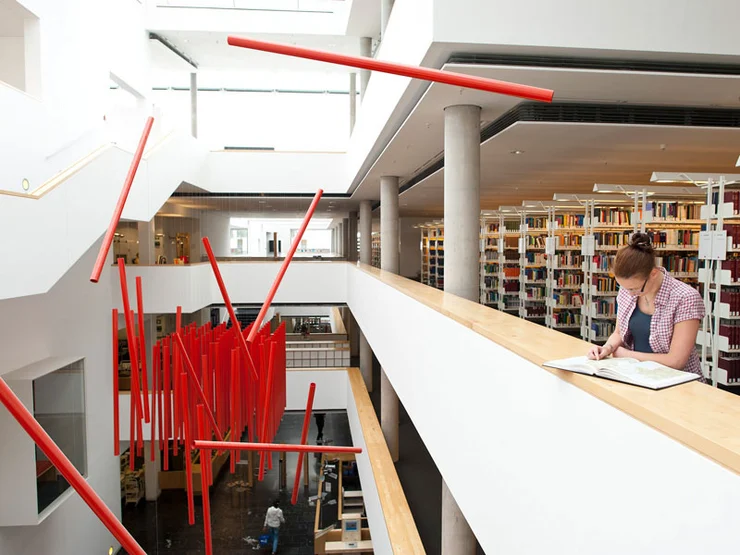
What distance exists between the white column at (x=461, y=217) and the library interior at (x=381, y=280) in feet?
0.08

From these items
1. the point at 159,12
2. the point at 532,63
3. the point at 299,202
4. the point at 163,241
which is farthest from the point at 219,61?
the point at 532,63

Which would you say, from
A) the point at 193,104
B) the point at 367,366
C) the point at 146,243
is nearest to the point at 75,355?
the point at 146,243

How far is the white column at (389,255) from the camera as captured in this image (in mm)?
9078

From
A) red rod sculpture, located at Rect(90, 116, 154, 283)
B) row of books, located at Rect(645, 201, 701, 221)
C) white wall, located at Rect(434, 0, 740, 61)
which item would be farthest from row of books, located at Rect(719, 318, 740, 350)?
red rod sculpture, located at Rect(90, 116, 154, 283)

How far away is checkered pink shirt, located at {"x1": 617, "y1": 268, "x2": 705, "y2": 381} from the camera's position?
2094mm

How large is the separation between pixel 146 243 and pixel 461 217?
23.6 feet

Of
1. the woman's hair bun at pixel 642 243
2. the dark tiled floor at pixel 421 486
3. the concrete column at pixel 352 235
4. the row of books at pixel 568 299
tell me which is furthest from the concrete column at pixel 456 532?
the concrete column at pixel 352 235

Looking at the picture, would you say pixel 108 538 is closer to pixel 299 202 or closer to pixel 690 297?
pixel 299 202

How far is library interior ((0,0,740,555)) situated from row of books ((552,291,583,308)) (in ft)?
0.19

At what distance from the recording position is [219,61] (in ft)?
42.9

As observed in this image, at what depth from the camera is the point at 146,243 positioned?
10.3 m

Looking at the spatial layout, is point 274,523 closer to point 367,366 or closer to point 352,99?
point 367,366

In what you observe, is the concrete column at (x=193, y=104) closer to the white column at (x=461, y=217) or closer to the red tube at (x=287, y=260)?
the white column at (x=461, y=217)

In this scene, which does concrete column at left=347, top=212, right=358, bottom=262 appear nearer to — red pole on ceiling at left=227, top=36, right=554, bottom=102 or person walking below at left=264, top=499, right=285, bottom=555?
person walking below at left=264, top=499, right=285, bottom=555
